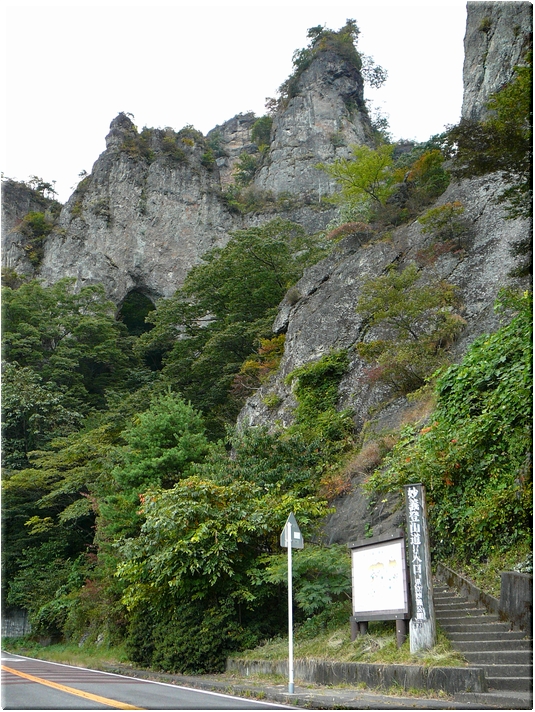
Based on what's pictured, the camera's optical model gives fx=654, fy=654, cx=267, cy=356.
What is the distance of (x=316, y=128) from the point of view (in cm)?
4831

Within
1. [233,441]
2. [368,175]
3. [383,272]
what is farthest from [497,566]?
[368,175]

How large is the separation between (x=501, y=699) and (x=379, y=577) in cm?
288

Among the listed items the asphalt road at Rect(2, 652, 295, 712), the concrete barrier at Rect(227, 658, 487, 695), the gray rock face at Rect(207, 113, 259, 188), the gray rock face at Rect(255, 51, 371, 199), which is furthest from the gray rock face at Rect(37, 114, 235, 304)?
the concrete barrier at Rect(227, 658, 487, 695)

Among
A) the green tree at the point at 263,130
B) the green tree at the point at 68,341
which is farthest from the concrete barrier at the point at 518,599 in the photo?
the green tree at the point at 263,130

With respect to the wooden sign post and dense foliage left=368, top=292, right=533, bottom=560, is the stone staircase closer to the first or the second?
the wooden sign post

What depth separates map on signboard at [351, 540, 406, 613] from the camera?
353 inches

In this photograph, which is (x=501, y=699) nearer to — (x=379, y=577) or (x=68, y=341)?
(x=379, y=577)

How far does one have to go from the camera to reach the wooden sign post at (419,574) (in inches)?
328

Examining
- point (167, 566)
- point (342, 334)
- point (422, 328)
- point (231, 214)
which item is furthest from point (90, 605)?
point (231, 214)

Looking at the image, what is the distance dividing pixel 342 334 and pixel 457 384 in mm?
9626

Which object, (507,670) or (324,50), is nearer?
(507,670)

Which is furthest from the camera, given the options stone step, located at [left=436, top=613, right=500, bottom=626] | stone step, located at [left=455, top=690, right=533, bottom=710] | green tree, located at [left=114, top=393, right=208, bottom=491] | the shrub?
the shrub

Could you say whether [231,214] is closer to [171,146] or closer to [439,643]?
[171,146]

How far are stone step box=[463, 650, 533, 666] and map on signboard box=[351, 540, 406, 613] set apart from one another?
3.70 ft
